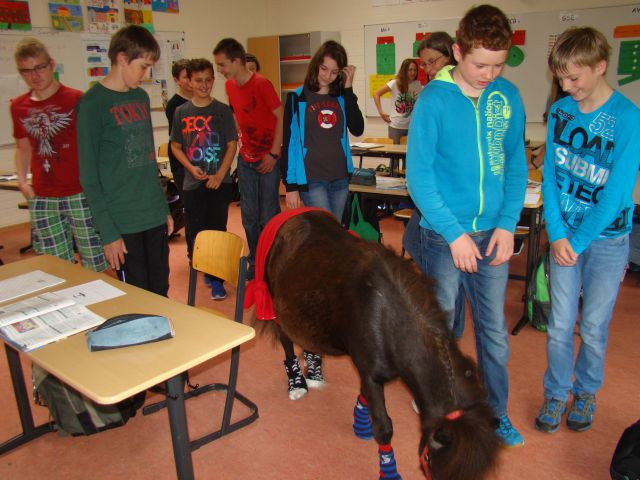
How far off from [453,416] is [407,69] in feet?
16.8

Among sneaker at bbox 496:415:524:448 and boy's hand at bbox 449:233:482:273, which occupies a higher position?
boy's hand at bbox 449:233:482:273

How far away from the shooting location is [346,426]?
2.47 metres

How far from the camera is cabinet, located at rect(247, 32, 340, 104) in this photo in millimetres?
7799

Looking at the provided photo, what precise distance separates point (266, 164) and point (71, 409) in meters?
2.24

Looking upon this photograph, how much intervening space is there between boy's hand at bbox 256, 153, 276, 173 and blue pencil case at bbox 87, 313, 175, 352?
2.50 meters

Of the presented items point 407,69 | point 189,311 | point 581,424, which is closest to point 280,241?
point 189,311

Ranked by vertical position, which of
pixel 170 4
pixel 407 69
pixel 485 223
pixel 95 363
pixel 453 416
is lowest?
pixel 453 416

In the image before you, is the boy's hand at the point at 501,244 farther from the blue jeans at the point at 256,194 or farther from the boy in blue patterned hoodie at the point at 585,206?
the blue jeans at the point at 256,194

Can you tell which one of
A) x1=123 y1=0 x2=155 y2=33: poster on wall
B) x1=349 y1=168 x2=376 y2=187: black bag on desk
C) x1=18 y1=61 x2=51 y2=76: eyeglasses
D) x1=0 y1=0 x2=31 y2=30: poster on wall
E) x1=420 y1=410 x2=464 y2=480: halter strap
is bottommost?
x1=420 y1=410 x2=464 y2=480: halter strap

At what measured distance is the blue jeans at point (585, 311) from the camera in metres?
2.12

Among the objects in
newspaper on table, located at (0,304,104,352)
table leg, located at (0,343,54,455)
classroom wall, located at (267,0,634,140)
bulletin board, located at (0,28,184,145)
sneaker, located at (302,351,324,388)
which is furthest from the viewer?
classroom wall, located at (267,0,634,140)

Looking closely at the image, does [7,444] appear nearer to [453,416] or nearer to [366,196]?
[453,416]

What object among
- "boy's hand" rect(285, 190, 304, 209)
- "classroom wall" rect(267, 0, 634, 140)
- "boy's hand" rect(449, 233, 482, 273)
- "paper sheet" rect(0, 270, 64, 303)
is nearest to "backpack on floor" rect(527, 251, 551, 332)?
"boy's hand" rect(449, 233, 482, 273)

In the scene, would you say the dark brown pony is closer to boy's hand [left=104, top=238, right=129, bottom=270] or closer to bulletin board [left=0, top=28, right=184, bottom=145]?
boy's hand [left=104, top=238, right=129, bottom=270]
